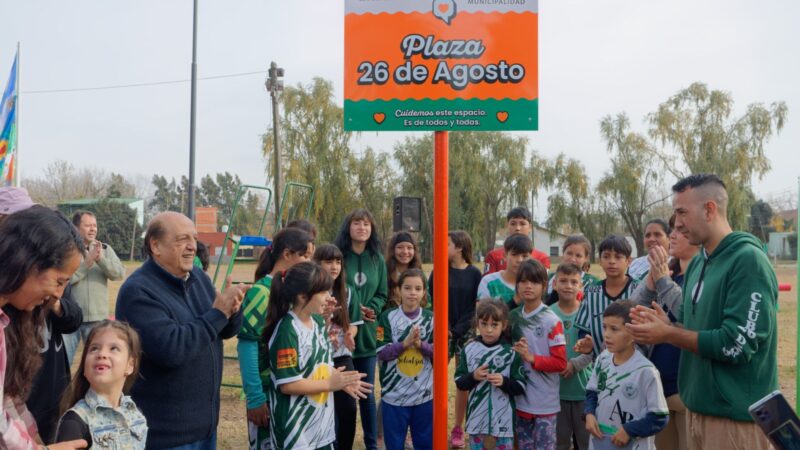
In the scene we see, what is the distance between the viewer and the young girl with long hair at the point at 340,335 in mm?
4875

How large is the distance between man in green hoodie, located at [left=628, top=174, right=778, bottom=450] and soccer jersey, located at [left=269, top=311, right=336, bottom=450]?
5.60 feet

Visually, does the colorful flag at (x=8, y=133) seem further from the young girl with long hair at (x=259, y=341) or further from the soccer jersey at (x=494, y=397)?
the soccer jersey at (x=494, y=397)

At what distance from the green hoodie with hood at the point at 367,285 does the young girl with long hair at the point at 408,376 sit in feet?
0.83

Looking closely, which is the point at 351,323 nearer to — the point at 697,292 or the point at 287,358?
the point at 287,358

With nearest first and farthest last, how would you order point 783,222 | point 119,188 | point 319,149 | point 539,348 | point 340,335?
point 539,348, point 340,335, point 319,149, point 783,222, point 119,188

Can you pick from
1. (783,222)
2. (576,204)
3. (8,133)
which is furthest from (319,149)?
(783,222)

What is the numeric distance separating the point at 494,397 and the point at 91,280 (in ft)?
15.5

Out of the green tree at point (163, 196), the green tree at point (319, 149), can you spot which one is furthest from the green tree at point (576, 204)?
the green tree at point (163, 196)

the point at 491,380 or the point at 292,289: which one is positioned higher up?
the point at 292,289

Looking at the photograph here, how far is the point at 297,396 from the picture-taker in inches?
147

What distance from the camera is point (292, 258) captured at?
175 inches

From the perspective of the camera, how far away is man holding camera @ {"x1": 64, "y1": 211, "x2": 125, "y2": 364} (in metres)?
6.87

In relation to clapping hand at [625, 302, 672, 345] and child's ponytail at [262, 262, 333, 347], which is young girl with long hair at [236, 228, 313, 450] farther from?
clapping hand at [625, 302, 672, 345]

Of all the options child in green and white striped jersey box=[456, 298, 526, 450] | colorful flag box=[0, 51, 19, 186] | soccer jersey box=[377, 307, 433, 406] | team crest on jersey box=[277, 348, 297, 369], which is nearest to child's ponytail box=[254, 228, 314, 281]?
team crest on jersey box=[277, 348, 297, 369]
